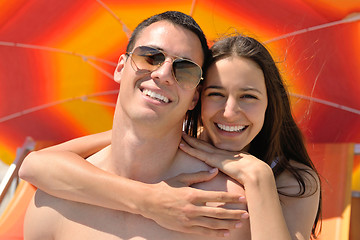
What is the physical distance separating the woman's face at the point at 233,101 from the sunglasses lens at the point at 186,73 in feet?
0.63

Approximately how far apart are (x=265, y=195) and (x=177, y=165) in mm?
454

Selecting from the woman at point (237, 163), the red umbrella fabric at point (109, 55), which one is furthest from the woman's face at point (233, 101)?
the red umbrella fabric at point (109, 55)

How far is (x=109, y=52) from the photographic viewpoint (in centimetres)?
437

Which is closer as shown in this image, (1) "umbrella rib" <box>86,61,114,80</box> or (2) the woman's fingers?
(2) the woman's fingers

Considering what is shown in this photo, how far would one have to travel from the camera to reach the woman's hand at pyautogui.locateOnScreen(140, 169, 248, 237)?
195cm

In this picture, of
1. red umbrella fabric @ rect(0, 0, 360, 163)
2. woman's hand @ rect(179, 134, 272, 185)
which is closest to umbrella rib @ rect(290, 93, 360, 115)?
red umbrella fabric @ rect(0, 0, 360, 163)

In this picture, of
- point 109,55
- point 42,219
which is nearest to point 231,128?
point 42,219

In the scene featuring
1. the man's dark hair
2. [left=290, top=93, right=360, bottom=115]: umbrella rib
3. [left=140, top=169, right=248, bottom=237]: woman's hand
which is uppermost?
[left=290, top=93, right=360, bottom=115]: umbrella rib

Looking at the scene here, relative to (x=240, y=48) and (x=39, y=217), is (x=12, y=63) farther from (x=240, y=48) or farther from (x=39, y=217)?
(x=240, y=48)

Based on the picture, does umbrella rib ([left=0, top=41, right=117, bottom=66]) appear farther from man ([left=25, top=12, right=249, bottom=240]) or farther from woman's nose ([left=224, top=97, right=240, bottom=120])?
woman's nose ([left=224, top=97, right=240, bottom=120])

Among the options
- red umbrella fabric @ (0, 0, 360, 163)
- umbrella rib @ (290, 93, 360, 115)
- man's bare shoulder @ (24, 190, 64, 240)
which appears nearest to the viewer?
man's bare shoulder @ (24, 190, 64, 240)

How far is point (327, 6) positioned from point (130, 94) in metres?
2.10

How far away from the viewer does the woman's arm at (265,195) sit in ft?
6.38

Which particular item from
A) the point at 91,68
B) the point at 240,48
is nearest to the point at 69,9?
the point at 91,68
